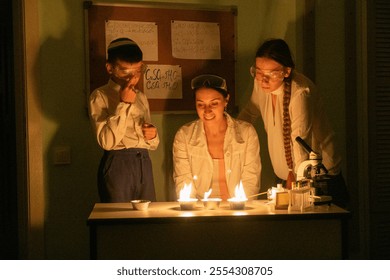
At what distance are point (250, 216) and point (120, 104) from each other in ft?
3.29

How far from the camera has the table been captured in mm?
2572

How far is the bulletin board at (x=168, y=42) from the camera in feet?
12.5

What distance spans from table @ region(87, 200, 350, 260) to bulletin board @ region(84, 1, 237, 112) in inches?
56.4

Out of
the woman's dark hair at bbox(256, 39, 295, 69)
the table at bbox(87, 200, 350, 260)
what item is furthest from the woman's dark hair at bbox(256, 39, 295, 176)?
the table at bbox(87, 200, 350, 260)

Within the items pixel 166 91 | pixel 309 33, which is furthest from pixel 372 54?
pixel 166 91

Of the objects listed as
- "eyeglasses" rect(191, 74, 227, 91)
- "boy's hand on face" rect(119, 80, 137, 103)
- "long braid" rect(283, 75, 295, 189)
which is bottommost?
"long braid" rect(283, 75, 295, 189)

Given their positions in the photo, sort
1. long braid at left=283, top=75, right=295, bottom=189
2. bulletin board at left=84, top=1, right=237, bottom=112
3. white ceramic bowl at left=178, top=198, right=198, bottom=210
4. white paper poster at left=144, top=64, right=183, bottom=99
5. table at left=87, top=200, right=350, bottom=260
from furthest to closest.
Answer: white paper poster at left=144, top=64, right=183, bottom=99, bulletin board at left=84, top=1, right=237, bottom=112, long braid at left=283, top=75, right=295, bottom=189, white ceramic bowl at left=178, top=198, right=198, bottom=210, table at left=87, top=200, right=350, bottom=260

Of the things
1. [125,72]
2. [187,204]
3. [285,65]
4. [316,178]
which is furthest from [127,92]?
[316,178]

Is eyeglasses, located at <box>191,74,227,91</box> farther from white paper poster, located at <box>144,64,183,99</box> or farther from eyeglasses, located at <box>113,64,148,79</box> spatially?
white paper poster, located at <box>144,64,183,99</box>

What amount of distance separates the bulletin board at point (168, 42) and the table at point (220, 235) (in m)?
1.43

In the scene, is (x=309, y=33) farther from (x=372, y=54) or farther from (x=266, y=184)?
(x=266, y=184)

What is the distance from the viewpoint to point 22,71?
3643mm

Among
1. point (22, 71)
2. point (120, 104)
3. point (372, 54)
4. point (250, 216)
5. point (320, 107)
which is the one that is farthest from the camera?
point (372, 54)

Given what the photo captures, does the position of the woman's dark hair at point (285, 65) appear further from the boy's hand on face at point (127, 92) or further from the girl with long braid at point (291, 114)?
the boy's hand on face at point (127, 92)
